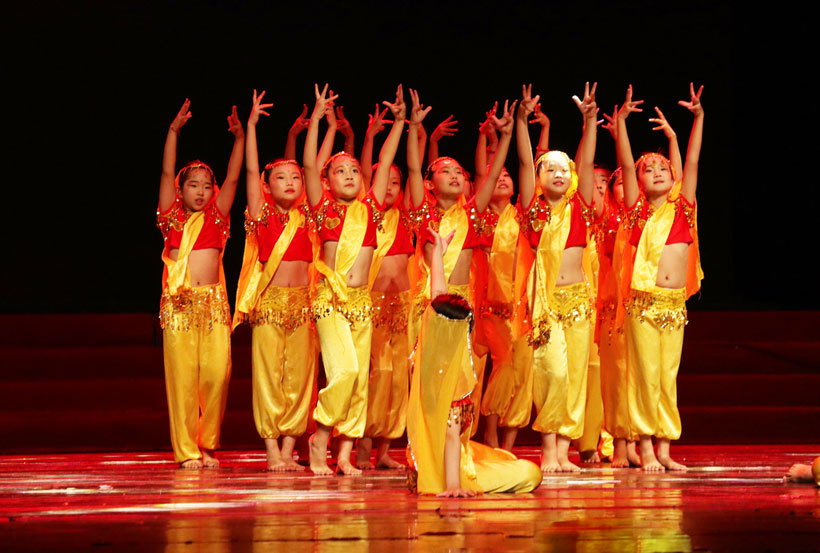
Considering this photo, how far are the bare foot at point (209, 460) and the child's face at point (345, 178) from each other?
57.4 inches

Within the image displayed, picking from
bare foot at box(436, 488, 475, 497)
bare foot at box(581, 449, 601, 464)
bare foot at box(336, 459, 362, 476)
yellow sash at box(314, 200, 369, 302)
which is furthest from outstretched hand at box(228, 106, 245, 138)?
bare foot at box(436, 488, 475, 497)

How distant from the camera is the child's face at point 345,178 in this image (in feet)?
19.2

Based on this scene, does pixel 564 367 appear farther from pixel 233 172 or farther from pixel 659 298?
pixel 233 172

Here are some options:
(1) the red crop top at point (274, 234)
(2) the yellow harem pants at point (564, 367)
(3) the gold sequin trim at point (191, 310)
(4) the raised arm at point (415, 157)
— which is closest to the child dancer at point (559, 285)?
(2) the yellow harem pants at point (564, 367)

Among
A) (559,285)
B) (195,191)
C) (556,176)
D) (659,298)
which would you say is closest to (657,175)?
(556,176)

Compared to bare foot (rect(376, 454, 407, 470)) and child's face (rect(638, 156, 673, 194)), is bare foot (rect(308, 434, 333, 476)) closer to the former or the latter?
bare foot (rect(376, 454, 407, 470))

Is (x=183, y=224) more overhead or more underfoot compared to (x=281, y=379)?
more overhead

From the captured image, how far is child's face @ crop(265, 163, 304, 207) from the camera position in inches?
240

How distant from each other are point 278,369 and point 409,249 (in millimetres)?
985

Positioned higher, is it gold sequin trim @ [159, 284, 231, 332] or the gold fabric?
gold sequin trim @ [159, 284, 231, 332]

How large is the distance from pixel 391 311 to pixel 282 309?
0.58 metres

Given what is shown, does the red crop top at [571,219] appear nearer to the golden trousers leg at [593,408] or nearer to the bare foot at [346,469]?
the golden trousers leg at [593,408]

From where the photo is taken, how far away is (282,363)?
5980mm

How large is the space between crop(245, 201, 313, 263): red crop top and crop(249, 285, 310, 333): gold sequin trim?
6.8 inches
